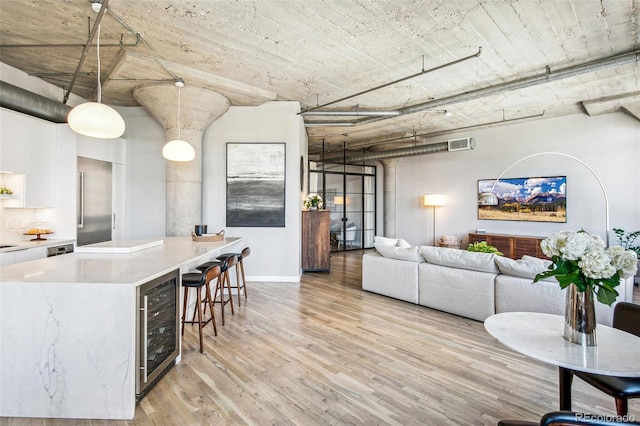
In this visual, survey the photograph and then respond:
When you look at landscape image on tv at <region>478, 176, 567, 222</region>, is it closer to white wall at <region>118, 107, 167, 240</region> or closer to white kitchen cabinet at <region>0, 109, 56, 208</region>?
white wall at <region>118, 107, 167, 240</region>

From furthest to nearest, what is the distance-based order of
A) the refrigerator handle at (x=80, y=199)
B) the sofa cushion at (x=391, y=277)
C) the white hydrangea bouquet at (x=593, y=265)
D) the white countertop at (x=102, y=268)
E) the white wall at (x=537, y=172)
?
the white wall at (x=537, y=172) → the refrigerator handle at (x=80, y=199) → the sofa cushion at (x=391, y=277) → the white countertop at (x=102, y=268) → the white hydrangea bouquet at (x=593, y=265)

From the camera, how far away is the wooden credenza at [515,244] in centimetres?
627

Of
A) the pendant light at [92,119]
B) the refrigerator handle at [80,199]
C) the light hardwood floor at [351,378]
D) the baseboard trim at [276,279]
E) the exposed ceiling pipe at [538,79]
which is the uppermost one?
the exposed ceiling pipe at [538,79]

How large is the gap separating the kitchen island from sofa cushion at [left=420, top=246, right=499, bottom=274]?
3.43m

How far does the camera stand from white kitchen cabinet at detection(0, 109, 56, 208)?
3727mm

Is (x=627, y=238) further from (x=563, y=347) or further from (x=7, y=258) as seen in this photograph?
(x=7, y=258)

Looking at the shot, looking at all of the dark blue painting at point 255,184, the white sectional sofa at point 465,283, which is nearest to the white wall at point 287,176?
the dark blue painting at point 255,184

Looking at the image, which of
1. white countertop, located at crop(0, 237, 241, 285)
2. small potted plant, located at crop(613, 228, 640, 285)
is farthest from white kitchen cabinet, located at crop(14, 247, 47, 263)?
small potted plant, located at crop(613, 228, 640, 285)

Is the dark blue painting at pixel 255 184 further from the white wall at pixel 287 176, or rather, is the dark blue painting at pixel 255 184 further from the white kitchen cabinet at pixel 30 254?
the white kitchen cabinet at pixel 30 254

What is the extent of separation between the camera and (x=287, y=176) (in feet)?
18.3

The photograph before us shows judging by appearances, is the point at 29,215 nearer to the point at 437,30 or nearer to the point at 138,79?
the point at 138,79

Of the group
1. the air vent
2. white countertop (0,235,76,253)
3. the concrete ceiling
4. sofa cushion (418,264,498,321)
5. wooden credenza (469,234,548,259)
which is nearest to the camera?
the concrete ceiling

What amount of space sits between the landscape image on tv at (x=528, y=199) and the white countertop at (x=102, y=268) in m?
6.56

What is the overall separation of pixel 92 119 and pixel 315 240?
4693mm
